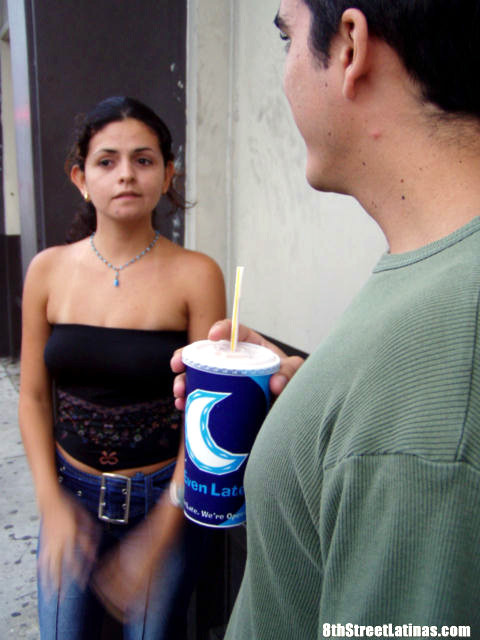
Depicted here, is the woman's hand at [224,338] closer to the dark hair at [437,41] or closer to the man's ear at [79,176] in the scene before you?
the dark hair at [437,41]

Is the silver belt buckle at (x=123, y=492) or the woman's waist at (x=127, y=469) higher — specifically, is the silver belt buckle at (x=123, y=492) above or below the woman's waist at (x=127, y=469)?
below

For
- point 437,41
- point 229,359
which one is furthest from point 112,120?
point 437,41

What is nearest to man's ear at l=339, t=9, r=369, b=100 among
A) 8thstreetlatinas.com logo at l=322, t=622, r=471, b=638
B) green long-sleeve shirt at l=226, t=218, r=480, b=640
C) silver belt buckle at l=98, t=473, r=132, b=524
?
green long-sleeve shirt at l=226, t=218, r=480, b=640

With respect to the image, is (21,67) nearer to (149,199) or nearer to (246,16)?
(246,16)

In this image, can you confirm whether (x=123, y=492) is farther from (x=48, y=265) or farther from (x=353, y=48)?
(x=353, y=48)

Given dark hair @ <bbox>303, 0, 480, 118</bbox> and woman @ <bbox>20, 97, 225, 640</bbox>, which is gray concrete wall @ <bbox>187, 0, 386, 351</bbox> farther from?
dark hair @ <bbox>303, 0, 480, 118</bbox>

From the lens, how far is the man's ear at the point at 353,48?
2.37 ft

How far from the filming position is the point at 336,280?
8.48 feet

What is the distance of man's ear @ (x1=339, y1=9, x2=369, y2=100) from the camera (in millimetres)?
721

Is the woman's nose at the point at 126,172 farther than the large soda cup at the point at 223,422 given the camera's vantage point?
Yes

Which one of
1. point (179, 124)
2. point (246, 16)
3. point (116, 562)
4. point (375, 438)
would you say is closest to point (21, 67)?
point (179, 124)

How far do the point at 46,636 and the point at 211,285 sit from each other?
3.88 ft

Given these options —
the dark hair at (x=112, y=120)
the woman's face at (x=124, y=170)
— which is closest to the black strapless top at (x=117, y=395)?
the woman's face at (x=124, y=170)

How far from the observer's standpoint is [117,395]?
1655 mm
